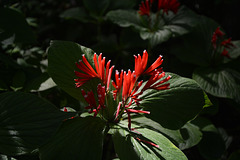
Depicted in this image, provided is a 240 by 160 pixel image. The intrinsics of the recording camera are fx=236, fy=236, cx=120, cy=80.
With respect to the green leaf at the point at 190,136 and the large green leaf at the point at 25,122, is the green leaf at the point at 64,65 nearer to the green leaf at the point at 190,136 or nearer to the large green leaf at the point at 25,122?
the large green leaf at the point at 25,122

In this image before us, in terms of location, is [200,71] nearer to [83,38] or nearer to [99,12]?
[99,12]

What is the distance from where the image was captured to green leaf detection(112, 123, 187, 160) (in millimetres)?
767

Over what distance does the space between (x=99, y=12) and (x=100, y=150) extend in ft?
4.13

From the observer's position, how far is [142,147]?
0.79 metres

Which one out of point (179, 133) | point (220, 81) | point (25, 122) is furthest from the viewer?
point (220, 81)

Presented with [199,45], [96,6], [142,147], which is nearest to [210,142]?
[199,45]

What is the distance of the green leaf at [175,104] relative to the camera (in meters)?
0.87

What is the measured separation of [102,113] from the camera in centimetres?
90

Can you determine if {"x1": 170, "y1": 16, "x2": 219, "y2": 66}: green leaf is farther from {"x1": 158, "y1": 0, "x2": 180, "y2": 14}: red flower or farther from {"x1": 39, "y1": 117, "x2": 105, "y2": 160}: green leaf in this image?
{"x1": 39, "y1": 117, "x2": 105, "y2": 160}: green leaf

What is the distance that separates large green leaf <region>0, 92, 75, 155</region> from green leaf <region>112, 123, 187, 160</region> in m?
0.21

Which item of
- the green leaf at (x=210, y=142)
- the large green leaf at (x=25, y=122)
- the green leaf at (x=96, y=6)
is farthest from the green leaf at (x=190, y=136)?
the green leaf at (x=96, y=6)

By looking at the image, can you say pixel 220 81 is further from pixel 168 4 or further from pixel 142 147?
pixel 142 147

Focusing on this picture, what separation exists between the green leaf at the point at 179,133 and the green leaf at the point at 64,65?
0.84 feet

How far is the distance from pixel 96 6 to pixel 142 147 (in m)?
1.29
